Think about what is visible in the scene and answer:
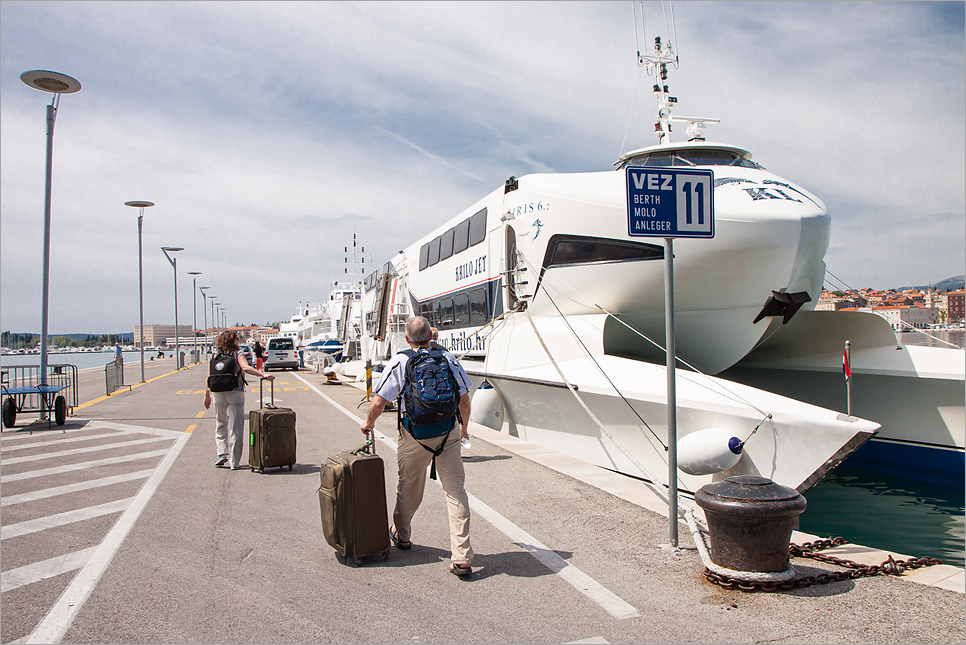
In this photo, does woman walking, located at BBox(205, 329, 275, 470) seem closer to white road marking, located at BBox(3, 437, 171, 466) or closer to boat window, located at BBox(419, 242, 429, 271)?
white road marking, located at BBox(3, 437, 171, 466)

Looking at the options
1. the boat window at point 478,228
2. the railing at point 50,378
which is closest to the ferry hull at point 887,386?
the boat window at point 478,228

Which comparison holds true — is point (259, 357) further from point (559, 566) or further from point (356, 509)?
point (559, 566)

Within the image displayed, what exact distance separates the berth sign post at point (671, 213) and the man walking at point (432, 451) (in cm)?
164

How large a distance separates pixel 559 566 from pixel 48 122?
51.5 ft

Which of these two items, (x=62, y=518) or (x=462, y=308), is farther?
(x=462, y=308)

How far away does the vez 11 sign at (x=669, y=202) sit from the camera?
4.98 metres

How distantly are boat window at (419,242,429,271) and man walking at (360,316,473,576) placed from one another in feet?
42.8

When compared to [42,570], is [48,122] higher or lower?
higher

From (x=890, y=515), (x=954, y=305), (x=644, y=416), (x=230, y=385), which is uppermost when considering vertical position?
(x=954, y=305)

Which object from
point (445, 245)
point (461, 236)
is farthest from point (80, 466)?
point (445, 245)

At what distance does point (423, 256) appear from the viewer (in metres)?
18.1

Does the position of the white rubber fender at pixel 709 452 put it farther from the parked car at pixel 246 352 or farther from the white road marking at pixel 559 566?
the parked car at pixel 246 352

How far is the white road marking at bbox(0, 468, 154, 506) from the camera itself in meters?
6.73

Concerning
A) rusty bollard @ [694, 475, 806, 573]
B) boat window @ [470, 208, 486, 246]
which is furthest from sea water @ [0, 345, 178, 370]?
rusty bollard @ [694, 475, 806, 573]
